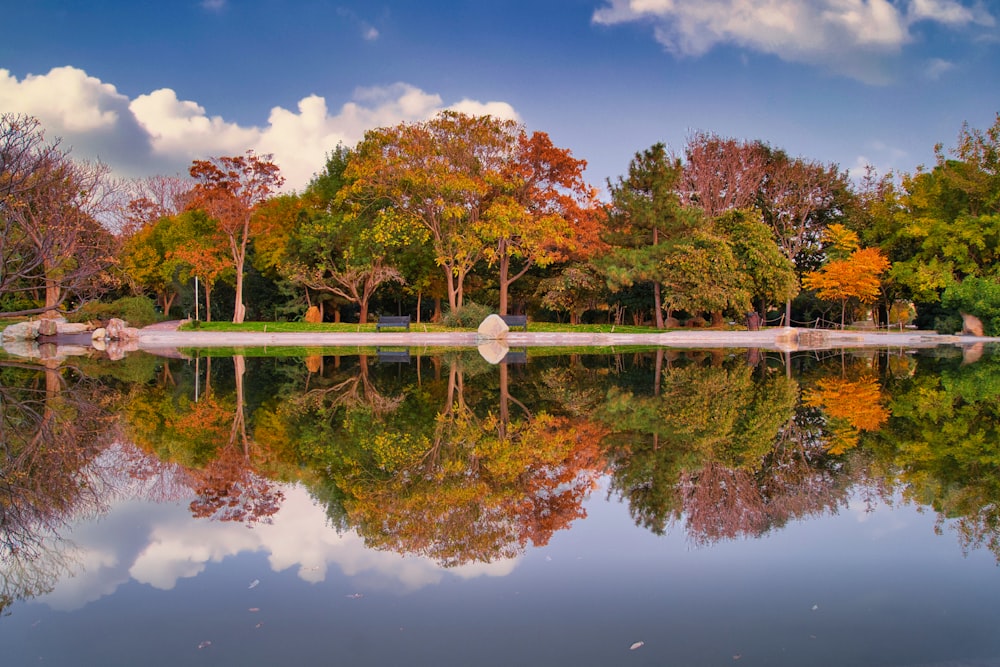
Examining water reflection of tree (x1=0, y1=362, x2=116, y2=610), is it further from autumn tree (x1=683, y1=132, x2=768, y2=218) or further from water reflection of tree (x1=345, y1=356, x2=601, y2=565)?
autumn tree (x1=683, y1=132, x2=768, y2=218)

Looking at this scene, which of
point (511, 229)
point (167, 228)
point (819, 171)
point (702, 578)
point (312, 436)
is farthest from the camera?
point (167, 228)

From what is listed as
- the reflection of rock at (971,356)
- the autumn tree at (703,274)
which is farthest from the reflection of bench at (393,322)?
the reflection of rock at (971,356)

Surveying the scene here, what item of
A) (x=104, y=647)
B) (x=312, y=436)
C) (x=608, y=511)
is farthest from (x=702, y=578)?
(x=312, y=436)

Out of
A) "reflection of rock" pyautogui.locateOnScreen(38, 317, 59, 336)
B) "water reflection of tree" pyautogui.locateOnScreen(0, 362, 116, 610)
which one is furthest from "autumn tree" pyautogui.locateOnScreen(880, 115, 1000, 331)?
"reflection of rock" pyautogui.locateOnScreen(38, 317, 59, 336)

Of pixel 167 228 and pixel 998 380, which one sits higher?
pixel 167 228

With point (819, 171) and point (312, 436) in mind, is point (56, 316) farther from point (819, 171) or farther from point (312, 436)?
point (819, 171)

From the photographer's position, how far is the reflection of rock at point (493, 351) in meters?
19.6

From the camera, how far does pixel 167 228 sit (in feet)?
150

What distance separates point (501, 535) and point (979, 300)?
3509cm

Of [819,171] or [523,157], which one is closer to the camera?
[523,157]

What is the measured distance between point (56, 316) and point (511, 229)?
74.2 feet

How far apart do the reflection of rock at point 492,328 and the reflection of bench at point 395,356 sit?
4644mm

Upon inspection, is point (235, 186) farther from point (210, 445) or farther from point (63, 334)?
point (210, 445)

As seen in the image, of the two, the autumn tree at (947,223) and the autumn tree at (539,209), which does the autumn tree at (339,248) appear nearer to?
the autumn tree at (539,209)
